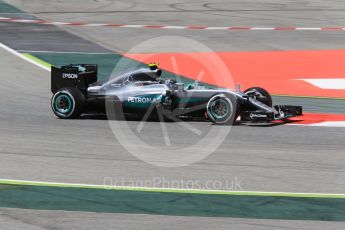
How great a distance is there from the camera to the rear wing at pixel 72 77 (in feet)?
58.4

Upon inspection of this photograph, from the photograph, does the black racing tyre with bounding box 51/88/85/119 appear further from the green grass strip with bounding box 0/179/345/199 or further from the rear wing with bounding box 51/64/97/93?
the green grass strip with bounding box 0/179/345/199

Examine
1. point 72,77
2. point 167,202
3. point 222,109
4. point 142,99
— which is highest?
point 72,77

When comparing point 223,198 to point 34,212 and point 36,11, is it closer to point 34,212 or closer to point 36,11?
point 34,212

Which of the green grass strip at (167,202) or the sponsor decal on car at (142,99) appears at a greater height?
the sponsor decal on car at (142,99)

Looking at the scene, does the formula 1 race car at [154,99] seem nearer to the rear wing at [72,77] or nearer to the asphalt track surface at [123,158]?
the rear wing at [72,77]

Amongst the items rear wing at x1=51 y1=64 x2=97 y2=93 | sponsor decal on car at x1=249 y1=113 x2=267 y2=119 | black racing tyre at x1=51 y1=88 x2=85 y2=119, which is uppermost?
rear wing at x1=51 y1=64 x2=97 y2=93

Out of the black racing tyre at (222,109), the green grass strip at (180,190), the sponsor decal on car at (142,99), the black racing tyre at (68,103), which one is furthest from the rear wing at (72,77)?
the green grass strip at (180,190)

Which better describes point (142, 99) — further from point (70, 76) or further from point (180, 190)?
point (180, 190)

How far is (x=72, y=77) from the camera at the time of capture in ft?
58.4

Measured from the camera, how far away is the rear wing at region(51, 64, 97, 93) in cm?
1781

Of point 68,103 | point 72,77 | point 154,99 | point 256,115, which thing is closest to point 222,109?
point 256,115

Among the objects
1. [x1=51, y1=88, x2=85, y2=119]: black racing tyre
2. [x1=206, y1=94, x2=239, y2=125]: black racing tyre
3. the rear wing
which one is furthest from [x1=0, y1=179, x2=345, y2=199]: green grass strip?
the rear wing

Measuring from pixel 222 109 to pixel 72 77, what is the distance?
11.0ft

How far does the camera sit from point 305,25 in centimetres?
3466
